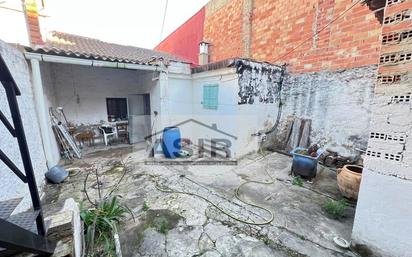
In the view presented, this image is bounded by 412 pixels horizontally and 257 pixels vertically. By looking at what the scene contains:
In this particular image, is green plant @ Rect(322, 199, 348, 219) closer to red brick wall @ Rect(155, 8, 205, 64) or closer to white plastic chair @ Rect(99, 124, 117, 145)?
white plastic chair @ Rect(99, 124, 117, 145)

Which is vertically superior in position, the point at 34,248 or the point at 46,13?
the point at 46,13

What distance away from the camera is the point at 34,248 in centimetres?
127

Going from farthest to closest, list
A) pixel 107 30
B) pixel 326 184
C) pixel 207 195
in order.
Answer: pixel 107 30 < pixel 326 184 < pixel 207 195

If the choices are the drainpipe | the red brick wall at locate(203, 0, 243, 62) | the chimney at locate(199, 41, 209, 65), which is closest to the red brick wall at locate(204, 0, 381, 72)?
the red brick wall at locate(203, 0, 243, 62)

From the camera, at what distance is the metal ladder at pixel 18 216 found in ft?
3.44

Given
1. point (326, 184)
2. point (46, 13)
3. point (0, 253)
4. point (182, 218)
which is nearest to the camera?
point (0, 253)

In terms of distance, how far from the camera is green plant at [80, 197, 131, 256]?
2.17 metres

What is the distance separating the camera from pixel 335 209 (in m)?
2.90

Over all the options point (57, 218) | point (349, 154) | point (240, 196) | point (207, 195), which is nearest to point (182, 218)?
point (207, 195)

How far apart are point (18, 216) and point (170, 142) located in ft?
12.8

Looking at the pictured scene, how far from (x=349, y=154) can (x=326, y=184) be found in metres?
1.45

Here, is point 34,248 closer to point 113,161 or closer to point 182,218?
point 182,218

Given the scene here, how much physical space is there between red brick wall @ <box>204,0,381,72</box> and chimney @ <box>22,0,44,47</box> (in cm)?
624

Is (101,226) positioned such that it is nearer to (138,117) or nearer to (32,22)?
(32,22)
